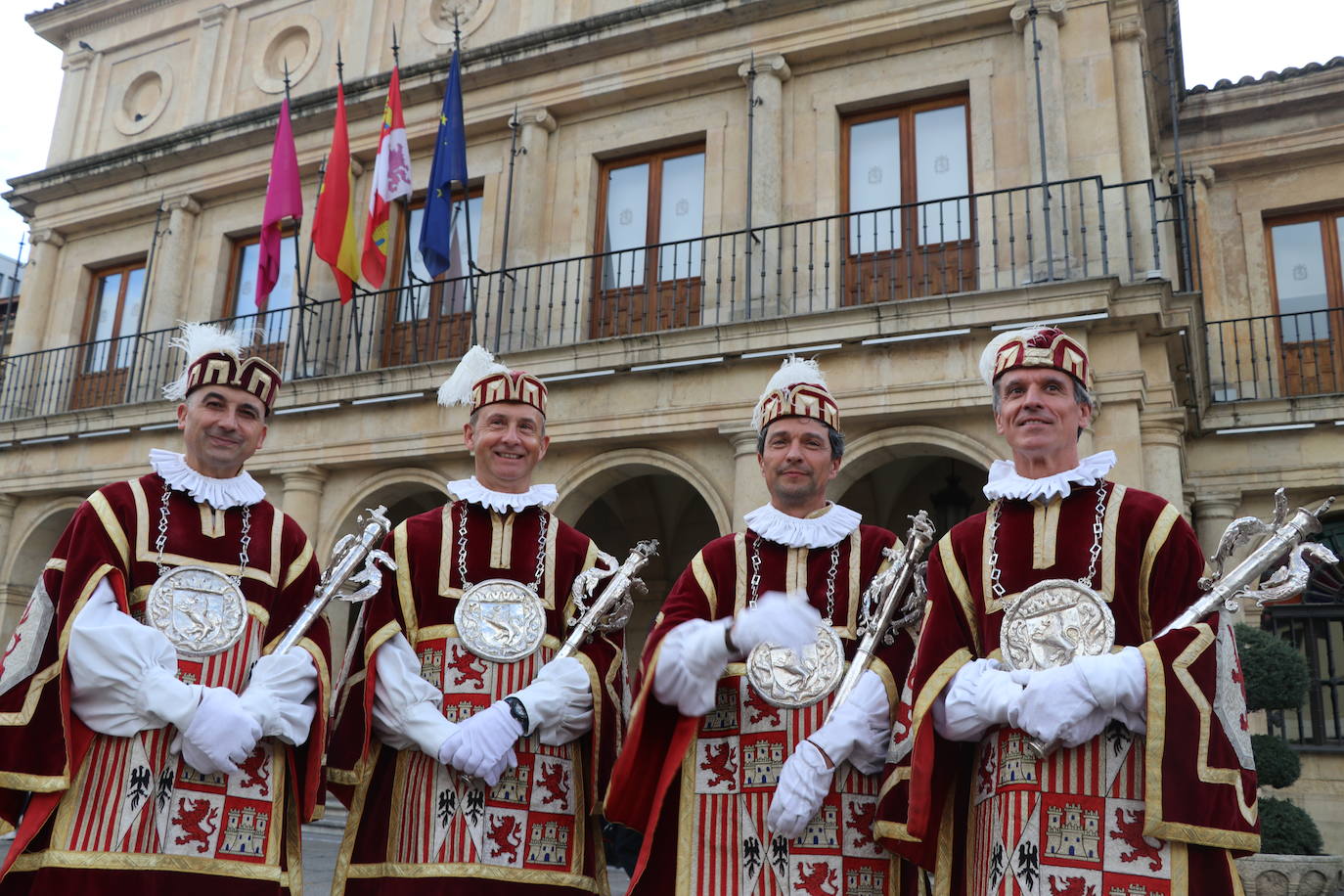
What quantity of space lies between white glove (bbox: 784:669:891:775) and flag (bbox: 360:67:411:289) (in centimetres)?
1079

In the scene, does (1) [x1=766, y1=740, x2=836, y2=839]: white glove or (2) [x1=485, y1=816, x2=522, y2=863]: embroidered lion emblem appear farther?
(2) [x1=485, y1=816, x2=522, y2=863]: embroidered lion emblem

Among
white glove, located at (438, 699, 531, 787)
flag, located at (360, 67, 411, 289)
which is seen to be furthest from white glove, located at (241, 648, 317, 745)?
flag, located at (360, 67, 411, 289)

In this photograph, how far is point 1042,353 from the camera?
3.35m

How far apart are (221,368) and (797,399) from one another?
1.99 metres

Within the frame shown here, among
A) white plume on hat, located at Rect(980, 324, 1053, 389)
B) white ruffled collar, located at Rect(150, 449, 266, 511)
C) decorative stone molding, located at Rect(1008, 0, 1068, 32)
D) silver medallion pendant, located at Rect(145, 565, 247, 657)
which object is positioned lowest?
silver medallion pendant, located at Rect(145, 565, 247, 657)

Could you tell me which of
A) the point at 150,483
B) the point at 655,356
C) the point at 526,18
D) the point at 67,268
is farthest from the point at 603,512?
the point at 150,483

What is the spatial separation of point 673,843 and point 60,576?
214 cm

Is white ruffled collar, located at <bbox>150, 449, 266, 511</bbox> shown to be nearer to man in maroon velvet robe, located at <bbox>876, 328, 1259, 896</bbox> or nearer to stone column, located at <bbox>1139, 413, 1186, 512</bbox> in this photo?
man in maroon velvet robe, located at <bbox>876, 328, 1259, 896</bbox>

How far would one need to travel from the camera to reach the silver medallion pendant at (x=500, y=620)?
392cm

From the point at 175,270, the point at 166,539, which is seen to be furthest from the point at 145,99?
the point at 166,539

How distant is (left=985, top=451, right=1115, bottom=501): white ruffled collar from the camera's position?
3.23 meters

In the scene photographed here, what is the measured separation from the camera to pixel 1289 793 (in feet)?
35.8

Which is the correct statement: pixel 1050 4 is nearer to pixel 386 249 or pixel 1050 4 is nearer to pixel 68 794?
pixel 386 249

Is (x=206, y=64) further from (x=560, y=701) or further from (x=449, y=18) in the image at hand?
(x=560, y=701)
